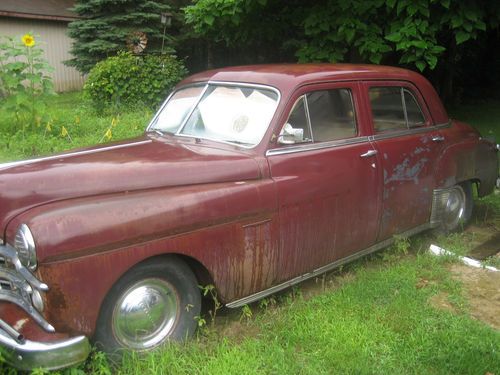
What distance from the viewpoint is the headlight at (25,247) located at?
2504 mm

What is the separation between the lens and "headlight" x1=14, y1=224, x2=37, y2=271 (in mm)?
2504

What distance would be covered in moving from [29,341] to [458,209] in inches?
173

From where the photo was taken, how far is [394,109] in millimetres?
4555

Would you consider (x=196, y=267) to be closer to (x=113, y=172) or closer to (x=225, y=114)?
(x=113, y=172)

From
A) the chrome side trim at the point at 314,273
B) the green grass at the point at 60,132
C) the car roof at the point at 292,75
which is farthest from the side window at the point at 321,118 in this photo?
the green grass at the point at 60,132

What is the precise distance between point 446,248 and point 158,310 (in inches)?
118

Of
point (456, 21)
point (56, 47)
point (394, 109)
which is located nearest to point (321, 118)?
point (394, 109)

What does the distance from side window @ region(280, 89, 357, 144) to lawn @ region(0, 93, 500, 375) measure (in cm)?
116

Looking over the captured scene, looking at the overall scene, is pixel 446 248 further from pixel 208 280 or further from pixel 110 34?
pixel 110 34

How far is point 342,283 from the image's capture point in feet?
13.6

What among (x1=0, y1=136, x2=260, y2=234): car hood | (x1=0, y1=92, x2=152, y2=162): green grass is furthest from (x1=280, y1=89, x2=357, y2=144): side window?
(x1=0, y1=92, x2=152, y2=162): green grass

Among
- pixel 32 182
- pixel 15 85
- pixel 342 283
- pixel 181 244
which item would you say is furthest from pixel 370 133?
pixel 15 85

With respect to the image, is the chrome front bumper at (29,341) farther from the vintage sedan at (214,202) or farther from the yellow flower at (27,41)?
the yellow flower at (27,41)

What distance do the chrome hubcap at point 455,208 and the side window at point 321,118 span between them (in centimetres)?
167
